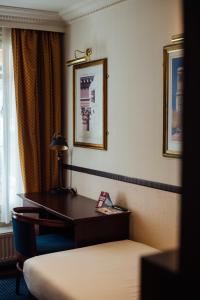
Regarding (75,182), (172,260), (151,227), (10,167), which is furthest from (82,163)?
(172,260)

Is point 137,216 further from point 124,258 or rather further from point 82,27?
point 82,27

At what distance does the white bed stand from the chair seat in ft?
1.04

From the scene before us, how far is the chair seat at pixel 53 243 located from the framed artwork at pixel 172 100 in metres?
1.06

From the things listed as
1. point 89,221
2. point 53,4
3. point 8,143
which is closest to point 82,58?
point 53,4

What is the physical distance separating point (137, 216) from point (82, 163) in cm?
96

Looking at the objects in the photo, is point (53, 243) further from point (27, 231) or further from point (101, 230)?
point (101, 230)

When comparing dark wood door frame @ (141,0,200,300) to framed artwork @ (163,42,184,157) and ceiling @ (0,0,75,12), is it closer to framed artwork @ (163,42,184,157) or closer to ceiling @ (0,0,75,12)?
framed artwork @ (163,42,184,157)

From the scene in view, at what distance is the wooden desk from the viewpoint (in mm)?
3107

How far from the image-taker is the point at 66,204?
3596mm

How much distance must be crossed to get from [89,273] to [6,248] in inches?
67.0

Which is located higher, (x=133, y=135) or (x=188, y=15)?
(x=188, y=15)

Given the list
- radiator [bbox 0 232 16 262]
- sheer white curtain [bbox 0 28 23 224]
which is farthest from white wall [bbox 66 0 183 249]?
radiator [bbox 0 232 16 262]

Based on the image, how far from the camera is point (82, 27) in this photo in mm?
3977

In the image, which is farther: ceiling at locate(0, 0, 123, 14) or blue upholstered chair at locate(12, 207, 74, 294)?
ceiling at locate(0, 0, 123, 14)
